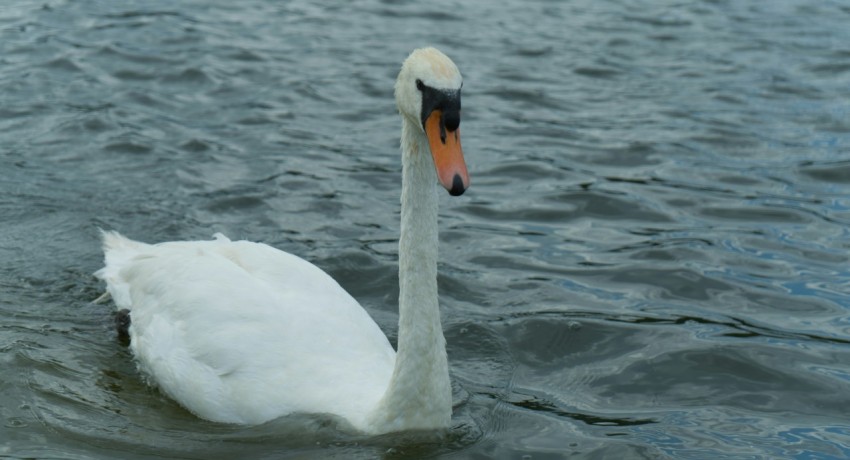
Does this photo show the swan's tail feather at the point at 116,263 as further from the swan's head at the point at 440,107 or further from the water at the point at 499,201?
the swan's head at the point at 440,107

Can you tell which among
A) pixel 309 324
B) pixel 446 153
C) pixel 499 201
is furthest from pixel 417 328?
pixel 499 201

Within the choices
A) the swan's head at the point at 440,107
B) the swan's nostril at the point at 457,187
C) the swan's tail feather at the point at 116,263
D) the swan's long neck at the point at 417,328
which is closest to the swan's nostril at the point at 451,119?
the swan's head at the point at 440,107

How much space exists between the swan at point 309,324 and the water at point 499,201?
158 mm

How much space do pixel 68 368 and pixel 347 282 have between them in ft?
7.28

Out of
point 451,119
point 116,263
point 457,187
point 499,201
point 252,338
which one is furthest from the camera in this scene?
point 499,201

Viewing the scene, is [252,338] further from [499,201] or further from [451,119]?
[499,201]

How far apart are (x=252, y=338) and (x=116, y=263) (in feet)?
6.39

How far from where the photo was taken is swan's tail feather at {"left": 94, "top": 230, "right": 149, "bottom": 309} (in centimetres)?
741

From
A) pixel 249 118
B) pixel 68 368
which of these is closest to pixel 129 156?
pixel 249 118

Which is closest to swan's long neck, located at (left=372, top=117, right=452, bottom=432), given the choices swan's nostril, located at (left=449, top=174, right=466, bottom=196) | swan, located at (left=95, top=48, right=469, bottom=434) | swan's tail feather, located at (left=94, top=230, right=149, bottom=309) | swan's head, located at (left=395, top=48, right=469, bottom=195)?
swan, located at (left=95, top=48, right=469, bottom=434)

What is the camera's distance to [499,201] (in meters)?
10.0

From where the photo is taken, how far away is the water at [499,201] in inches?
250

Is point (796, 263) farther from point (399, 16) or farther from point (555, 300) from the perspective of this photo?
point (399, 16)

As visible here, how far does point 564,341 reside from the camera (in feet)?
24.2
